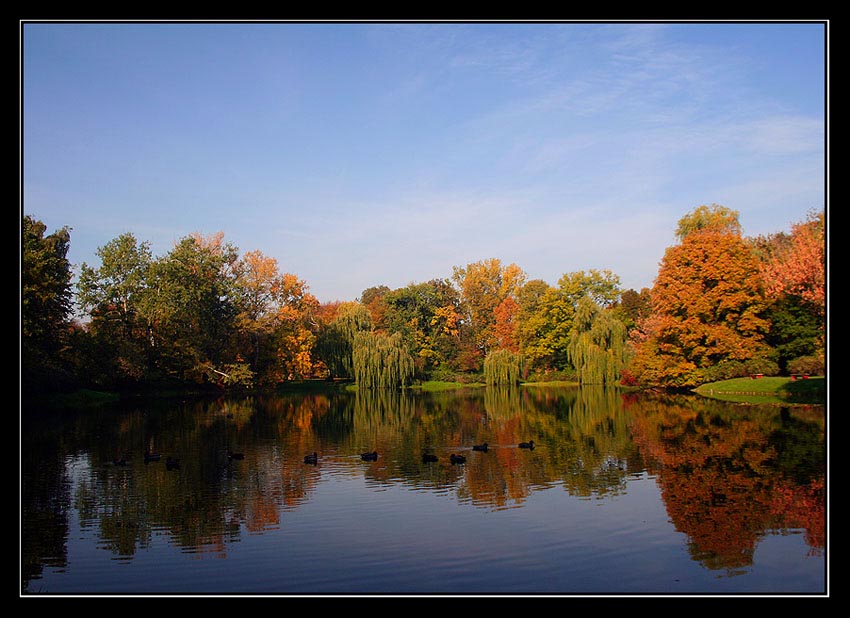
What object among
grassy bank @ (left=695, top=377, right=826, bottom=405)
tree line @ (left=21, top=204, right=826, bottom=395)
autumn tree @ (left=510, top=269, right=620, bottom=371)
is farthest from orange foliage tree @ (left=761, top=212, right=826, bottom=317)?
autumn tree @ (left=510, top=269, right=620, bottom=371)

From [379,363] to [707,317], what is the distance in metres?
25.4

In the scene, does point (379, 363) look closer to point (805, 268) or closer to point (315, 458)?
point (805, 268)

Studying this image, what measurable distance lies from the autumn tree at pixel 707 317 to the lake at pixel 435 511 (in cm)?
1356

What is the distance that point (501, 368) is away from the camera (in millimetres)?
57406

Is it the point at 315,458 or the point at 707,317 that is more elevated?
the point at 707,317

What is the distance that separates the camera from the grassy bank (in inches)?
1167

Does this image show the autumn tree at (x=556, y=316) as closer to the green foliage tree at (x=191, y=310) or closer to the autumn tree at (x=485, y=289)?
the autumn tree at (x=485, y=289)

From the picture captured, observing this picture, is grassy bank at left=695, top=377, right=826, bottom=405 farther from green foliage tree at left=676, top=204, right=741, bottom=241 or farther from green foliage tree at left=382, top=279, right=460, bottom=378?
green foliage tree at left=382, top=279, right=460, bottom=378

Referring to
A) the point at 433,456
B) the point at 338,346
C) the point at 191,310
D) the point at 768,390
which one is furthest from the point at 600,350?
the point at 433,456

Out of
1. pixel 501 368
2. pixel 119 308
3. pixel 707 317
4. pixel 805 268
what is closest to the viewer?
pixel 805 268

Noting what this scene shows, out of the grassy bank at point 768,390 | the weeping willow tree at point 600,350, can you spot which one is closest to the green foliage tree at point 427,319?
the weeping willow tree at point 600,350

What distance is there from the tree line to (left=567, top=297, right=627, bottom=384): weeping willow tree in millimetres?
118

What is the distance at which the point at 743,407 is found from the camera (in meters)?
28.3

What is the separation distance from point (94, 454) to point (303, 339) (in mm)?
36229
